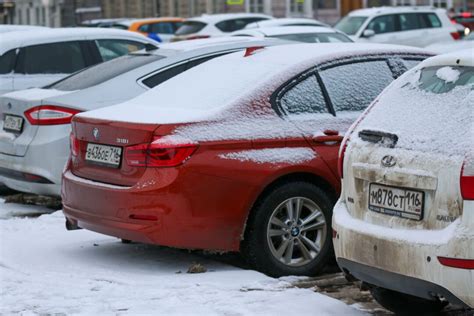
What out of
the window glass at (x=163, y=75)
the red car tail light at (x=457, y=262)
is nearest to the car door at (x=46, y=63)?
the window glass at (x=163, y=75)

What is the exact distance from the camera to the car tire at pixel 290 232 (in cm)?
754

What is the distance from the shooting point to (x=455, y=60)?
6.27 meters

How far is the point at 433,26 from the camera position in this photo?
30688mm

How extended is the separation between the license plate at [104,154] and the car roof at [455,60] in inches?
84.1

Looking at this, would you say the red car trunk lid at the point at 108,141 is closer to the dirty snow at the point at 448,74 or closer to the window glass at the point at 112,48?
the dirty snow at the point at 448,74

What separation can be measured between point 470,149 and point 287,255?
2279mm

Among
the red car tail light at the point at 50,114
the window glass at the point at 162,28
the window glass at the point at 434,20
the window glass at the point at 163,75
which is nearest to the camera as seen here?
the red car tail light at the point at 50,114

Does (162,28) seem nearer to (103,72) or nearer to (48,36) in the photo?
(48,36)

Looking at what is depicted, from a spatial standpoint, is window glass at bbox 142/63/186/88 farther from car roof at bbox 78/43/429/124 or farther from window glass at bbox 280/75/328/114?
window glass at bbox 280/75/328/114

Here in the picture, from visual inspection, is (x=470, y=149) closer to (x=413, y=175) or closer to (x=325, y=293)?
(x=413, y=175)

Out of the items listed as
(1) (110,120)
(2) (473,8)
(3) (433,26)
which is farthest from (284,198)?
(2) (473,8)

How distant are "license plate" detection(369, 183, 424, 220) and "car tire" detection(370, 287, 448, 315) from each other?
55cm

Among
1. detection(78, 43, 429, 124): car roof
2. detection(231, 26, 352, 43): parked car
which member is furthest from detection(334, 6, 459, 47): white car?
detection(78, 43, 429, 124): car roof

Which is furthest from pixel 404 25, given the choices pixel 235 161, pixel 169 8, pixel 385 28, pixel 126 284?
pixel 169 8
